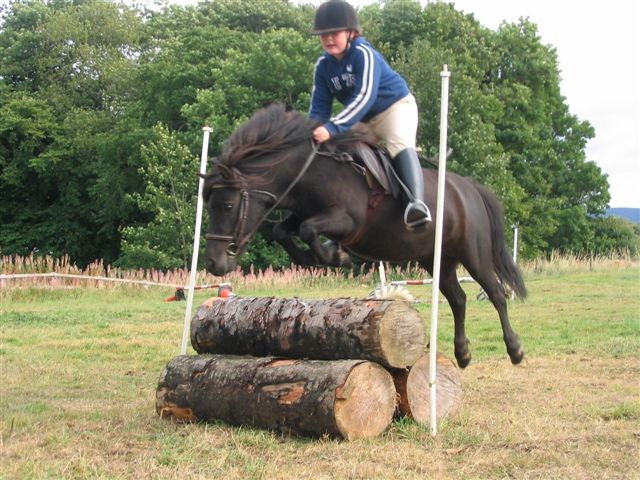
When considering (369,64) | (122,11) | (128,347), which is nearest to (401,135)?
(369,64)

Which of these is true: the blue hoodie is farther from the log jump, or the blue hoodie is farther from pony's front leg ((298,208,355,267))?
the log jump

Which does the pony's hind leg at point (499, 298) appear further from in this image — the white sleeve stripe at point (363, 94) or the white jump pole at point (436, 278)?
the white sleeve stripe at point (363, 94)

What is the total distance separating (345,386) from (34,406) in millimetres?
2409

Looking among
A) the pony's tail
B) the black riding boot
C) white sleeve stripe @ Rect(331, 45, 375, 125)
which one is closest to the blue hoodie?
white sleeve stripe @ Rect(331, 45, 375, 125)

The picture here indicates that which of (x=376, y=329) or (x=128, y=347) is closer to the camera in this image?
(x=376, y=329)

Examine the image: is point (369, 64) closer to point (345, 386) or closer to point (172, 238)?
point (345, 386)

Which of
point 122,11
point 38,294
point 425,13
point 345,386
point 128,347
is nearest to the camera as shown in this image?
point 345,386

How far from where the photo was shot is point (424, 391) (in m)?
5.33

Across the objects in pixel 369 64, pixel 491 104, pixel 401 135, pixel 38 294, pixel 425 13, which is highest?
pixel 425 13

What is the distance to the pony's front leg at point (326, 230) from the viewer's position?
4820mm

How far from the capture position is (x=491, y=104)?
3225cm

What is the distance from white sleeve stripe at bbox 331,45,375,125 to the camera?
498 cm

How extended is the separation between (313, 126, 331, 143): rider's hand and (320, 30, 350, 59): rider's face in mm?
503

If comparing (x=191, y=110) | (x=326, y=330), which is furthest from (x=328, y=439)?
(x=191, y=110)
